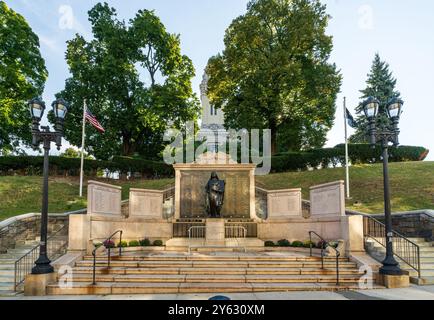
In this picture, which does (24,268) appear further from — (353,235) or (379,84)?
(379,84)

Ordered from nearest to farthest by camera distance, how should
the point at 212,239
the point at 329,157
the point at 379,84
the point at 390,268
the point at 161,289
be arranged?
the point at 161,289
the point at 390,268
the point at 212,239
the point at 329,157
the point at 379,84

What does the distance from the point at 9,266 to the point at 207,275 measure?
824 cm

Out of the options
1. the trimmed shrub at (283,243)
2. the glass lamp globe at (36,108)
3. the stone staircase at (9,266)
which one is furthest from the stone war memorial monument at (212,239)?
the glass lamp globe at (36,108)

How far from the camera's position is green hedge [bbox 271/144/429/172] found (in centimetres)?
3347

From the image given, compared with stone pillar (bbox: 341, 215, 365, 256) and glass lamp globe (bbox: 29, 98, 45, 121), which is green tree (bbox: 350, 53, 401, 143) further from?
glass lamp globe (bbox: 29, 98, 45, 121)

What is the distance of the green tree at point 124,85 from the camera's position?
3688 cm

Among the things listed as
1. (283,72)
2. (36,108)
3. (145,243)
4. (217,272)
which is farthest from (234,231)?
(283,72)

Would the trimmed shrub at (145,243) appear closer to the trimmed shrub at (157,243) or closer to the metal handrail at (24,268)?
the trimmed shrub at (157,243)

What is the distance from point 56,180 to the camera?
29.7m

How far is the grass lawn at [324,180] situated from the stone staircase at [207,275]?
1064cm

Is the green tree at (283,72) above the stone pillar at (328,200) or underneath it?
above

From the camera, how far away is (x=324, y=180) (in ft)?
90.1

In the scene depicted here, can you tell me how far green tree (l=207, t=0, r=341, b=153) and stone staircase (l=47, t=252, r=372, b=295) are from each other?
26.2 metres

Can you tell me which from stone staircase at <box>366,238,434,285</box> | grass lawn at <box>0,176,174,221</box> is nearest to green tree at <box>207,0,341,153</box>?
grass lawn at <box>0,176,174,221</box>
